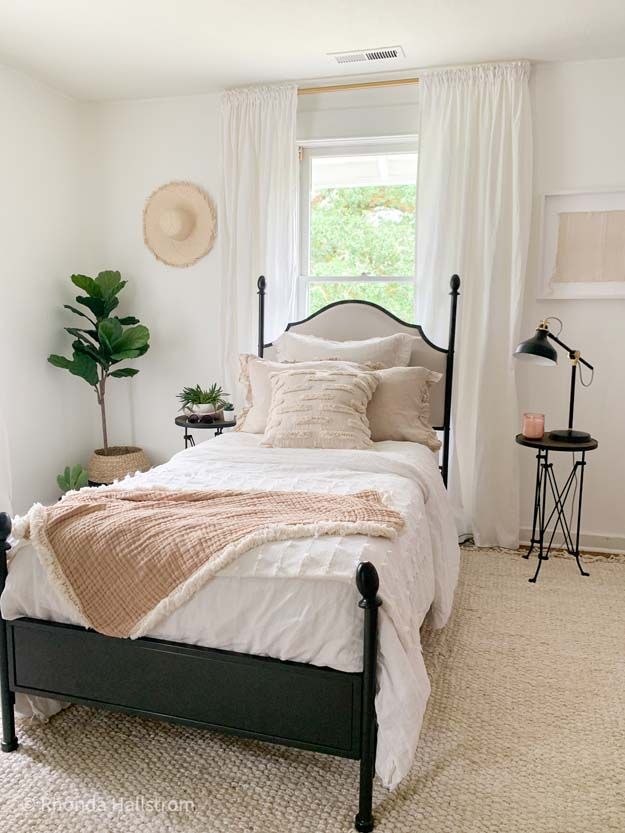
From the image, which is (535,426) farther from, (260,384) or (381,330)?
(260,384)

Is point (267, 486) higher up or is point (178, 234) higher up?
point (178, 234)

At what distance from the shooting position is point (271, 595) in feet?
5.69

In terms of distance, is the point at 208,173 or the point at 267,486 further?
the point at 208,173

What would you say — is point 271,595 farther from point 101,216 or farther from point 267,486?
point 101,216

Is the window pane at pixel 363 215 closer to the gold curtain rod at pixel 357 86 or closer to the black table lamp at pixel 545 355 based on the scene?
the gold curtain rod at pixel 357 86

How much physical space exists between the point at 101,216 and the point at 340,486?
303cm

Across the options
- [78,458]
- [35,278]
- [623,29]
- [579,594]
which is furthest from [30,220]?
[579,594]

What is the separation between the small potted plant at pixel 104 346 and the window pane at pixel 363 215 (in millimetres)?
1217

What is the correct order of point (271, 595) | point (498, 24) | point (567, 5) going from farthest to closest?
point (498, 24) → point (567, 5) → point (271, 595)

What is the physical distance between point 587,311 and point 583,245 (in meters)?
0.35

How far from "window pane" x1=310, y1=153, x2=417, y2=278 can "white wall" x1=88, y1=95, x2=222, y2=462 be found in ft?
2.18

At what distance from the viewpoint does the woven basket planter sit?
4293 millimetres

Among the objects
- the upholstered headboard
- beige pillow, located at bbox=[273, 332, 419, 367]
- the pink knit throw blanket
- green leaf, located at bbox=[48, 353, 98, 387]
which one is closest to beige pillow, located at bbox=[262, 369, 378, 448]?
beige pillow, located at bbox=[273, 332, 419, 367]

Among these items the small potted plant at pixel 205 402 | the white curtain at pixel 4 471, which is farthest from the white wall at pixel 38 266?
the small potted plant at pixel 205 402
